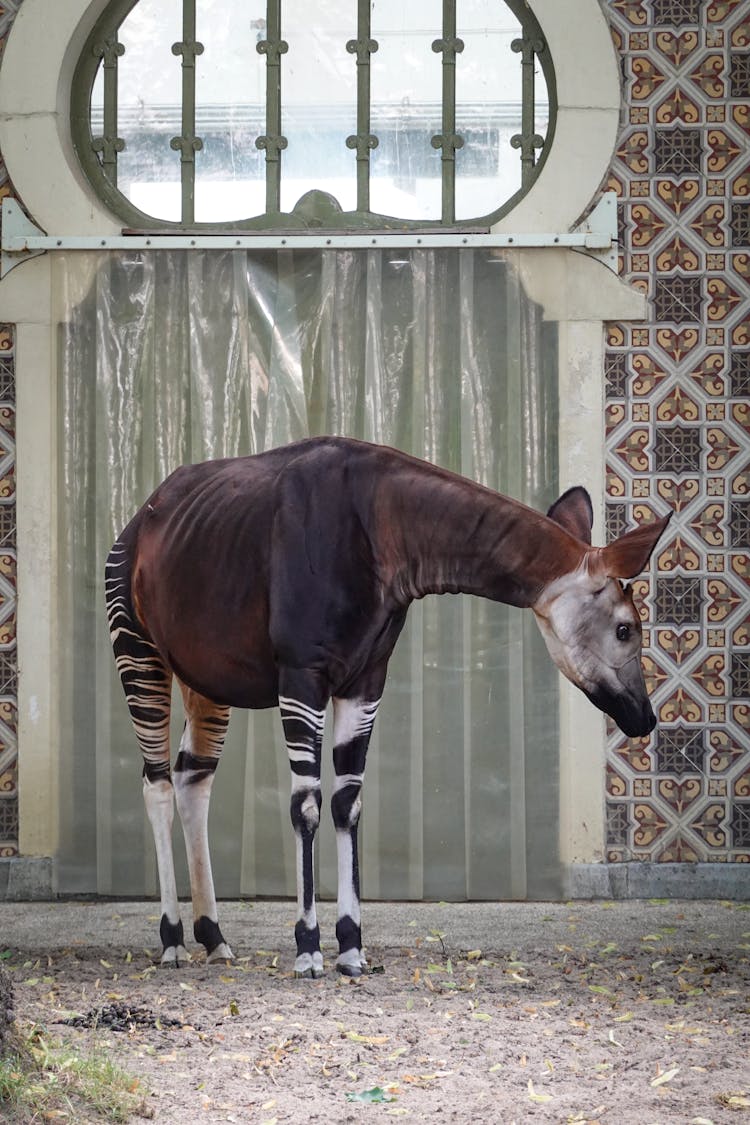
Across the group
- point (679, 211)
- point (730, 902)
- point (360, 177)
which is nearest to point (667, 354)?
point (679, 211)

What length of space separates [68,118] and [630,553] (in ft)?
12.1

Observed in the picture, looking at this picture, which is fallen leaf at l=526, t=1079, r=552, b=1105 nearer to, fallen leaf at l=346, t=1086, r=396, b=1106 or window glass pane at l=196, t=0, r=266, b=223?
fallen leaf at l=346, t=1086, r=396, b=1106

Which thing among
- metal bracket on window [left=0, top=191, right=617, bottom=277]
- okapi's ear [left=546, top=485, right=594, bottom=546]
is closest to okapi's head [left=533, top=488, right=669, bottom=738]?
okapi's ear [left=546, top=485, right=594, bottom=546]

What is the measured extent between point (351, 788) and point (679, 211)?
10.5ft

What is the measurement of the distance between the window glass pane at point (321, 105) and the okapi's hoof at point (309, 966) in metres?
3.47

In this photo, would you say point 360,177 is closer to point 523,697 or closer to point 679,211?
point 679,211

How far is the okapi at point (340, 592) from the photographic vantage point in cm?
447

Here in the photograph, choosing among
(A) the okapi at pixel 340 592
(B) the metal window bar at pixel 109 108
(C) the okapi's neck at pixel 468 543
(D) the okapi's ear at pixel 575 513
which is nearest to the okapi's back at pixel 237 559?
(A) the okapi at pixel 340 592

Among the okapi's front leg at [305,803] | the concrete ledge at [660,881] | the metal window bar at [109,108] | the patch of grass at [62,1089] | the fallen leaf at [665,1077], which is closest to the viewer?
the patch of grass at [62,1089]

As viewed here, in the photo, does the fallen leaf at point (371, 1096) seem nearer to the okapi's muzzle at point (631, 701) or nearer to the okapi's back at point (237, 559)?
the okapi's muzzle at point (631, 701)

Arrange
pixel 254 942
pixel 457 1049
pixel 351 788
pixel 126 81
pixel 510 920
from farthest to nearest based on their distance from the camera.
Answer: pixel 126 81 < pixel 510 920 < pixel 254 942 < pixel 351 788 < pixel 457 1049

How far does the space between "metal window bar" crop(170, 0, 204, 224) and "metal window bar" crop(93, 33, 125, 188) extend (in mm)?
264

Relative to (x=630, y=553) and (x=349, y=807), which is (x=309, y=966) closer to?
(x=349, y=807)

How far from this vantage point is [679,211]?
257 inches
